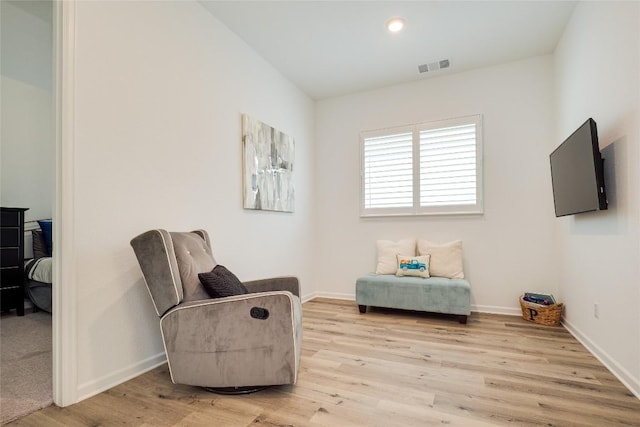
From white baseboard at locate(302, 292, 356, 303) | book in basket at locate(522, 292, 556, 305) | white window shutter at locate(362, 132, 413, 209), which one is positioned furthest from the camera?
white baseboard at locate(302, 292, 356, 303)

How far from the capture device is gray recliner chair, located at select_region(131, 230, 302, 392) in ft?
6.00

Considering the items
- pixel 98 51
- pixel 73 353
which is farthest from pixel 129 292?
pixel 98 51

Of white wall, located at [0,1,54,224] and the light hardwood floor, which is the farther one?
white wall, located at [0,1,54,224]

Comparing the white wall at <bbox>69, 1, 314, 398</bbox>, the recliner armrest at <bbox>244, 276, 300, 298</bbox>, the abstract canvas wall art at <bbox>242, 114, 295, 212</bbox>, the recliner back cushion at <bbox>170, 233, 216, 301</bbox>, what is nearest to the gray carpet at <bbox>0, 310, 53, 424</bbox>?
the white wall at <bbox>69, 1, 314, 398</bbox>

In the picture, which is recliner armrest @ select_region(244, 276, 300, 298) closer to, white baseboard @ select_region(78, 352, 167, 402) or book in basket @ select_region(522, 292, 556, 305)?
white baseboard @ select_region(78, 352, 167, 402)

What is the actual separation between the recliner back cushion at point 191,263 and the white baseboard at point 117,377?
64 cm

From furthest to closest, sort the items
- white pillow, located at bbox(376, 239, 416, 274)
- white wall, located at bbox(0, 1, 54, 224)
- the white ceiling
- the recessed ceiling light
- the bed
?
1. white pillow, located at bbox(376, 239, 416, 274)
2. white wall, located at bbox(0, 1, 54, 224)
3. the bed
4. the recessed ceiling light
5. the white ceiling

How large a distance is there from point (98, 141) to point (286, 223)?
7.56ft

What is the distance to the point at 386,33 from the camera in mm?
3191

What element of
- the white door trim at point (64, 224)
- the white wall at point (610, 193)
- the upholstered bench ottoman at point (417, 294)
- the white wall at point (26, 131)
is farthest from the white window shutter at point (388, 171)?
the white wall at point (26, 131)

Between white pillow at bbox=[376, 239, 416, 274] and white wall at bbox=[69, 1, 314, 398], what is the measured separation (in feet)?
5.11

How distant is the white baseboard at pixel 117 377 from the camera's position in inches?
73.9

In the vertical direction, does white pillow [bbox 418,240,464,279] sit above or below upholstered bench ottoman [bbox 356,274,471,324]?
above

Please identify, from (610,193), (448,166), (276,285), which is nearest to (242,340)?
(276,285)
